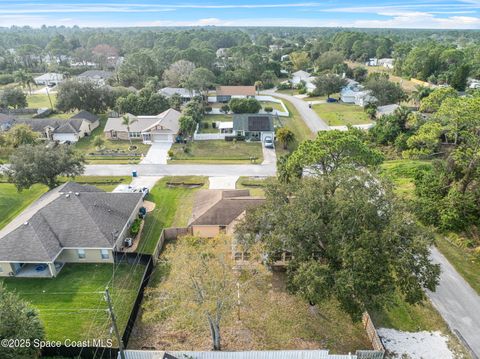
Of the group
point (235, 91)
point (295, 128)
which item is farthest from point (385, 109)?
point (235, 91)

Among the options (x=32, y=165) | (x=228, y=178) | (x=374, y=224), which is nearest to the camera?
(x=374, y=224)

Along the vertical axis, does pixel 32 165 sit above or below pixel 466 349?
above

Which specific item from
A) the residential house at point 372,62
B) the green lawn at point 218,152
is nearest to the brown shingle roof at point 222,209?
the green lawn at point 218,152

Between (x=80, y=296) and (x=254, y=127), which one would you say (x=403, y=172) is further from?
(x=80, y=296)

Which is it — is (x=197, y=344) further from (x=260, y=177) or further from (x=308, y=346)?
(x=260, y=177)

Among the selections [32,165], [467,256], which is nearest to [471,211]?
[467,256]
